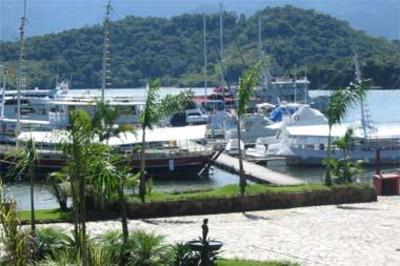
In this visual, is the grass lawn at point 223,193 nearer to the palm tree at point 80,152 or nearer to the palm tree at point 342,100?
the palm tree at point 342,100

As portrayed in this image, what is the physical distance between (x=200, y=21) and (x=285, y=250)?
12852 centimetres

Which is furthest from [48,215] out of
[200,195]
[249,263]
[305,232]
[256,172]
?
[256,172]

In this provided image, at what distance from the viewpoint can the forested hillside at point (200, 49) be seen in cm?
11612

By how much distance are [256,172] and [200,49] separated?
3723 inches

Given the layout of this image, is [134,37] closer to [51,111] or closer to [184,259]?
[51,111]

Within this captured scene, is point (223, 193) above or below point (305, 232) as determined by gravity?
above

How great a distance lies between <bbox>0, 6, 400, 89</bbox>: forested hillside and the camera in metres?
116

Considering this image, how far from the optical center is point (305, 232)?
17.4 metres

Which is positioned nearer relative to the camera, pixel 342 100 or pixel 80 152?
pixel 80 152

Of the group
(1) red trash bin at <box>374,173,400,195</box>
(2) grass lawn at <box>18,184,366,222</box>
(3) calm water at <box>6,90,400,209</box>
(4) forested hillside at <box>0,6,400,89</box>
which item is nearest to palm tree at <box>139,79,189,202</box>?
(2) grass lawn at <box>18,184,366,222</box>

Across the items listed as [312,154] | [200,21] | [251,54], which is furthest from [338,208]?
[200,21]

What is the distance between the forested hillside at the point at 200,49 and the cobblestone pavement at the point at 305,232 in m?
92.1

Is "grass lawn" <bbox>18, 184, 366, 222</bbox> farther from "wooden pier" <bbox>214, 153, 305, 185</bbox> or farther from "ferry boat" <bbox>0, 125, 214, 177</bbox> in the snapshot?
"ferry boat" <bbox>0, 125, 214, 177</bbox>

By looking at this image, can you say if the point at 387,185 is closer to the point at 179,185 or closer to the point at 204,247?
the point at 204,247
